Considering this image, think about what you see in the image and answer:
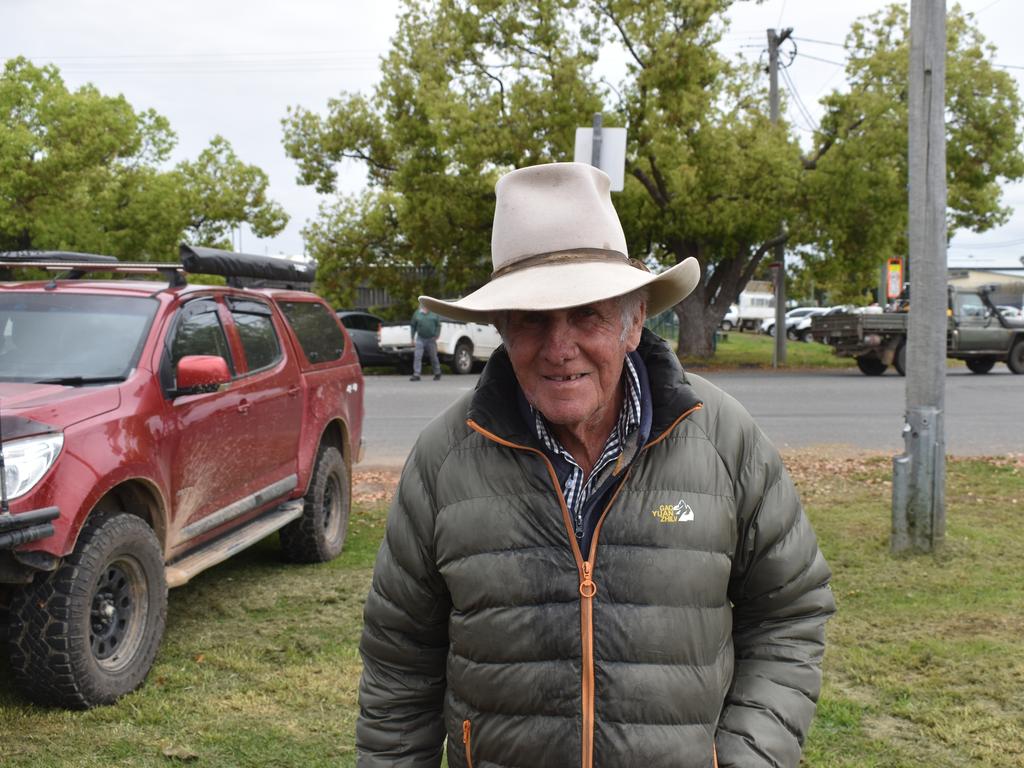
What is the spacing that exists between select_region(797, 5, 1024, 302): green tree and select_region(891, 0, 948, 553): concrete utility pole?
18.2 m

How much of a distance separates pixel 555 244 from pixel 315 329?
575cm

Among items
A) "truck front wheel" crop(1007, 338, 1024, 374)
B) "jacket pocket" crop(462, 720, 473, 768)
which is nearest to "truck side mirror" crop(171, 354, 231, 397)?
"jacket pocket" crop(462, 720, 473, 768)

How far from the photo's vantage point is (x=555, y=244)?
205 cm

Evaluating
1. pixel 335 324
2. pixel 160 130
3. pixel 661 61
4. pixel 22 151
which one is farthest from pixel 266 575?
pixel 160 130

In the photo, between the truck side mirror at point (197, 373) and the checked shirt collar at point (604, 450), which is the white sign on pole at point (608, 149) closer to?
the truck side mirror at point (197, 373)

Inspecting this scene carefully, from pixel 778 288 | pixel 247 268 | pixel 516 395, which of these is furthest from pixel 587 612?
pixel 778 288

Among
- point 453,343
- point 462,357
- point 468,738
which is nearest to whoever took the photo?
point 468,738

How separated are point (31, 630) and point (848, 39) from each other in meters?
26.2

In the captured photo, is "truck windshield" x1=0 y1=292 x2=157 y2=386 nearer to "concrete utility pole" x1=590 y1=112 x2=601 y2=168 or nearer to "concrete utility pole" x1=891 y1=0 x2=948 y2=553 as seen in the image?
"concrete utility pole" x1=590 y1=112 x2=601 y2=168

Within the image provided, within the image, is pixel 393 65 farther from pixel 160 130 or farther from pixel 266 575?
pixel 266 575

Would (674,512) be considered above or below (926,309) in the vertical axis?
below

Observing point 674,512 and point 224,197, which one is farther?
point 224,197

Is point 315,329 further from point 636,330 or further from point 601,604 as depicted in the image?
point 601,604

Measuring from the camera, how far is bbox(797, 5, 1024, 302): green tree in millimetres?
24016
